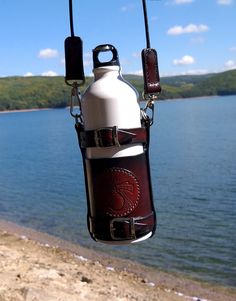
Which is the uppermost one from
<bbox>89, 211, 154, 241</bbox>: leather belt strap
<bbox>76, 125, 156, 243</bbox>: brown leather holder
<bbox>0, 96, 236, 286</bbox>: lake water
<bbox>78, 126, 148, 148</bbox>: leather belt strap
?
<bbox>78, 126, 148, 148</bbox>: leather belt strap

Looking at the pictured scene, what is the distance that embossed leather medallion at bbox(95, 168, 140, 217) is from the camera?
192 centimetres

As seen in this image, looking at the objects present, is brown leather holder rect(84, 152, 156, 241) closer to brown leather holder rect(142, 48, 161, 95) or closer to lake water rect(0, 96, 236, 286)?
brown leather holder rect(142, 48, 161, 95)

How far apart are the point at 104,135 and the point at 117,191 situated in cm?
24

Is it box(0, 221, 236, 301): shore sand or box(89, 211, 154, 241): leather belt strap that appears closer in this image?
box(89, 211, 154, 241): leather belt strap

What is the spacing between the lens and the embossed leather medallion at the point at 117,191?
6.29 ft

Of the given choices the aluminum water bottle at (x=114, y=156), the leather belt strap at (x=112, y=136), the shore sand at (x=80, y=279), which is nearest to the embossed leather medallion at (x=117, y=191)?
the aluminum water bottle at (x=114, y=156)

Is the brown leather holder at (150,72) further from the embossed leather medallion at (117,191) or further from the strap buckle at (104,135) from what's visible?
the embossed leather medallion at (117,191)

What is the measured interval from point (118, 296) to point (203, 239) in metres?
6.95

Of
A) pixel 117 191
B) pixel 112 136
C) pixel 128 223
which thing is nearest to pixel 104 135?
pixel 112 136

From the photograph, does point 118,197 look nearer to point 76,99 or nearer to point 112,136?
point 112,136

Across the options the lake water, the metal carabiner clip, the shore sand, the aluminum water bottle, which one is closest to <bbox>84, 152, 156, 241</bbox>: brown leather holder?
the aluminum water bottle

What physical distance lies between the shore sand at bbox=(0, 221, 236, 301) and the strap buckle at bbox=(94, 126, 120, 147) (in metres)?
6.33

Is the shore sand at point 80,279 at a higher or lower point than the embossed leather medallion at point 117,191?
lower

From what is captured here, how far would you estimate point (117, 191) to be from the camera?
6.32 ft
